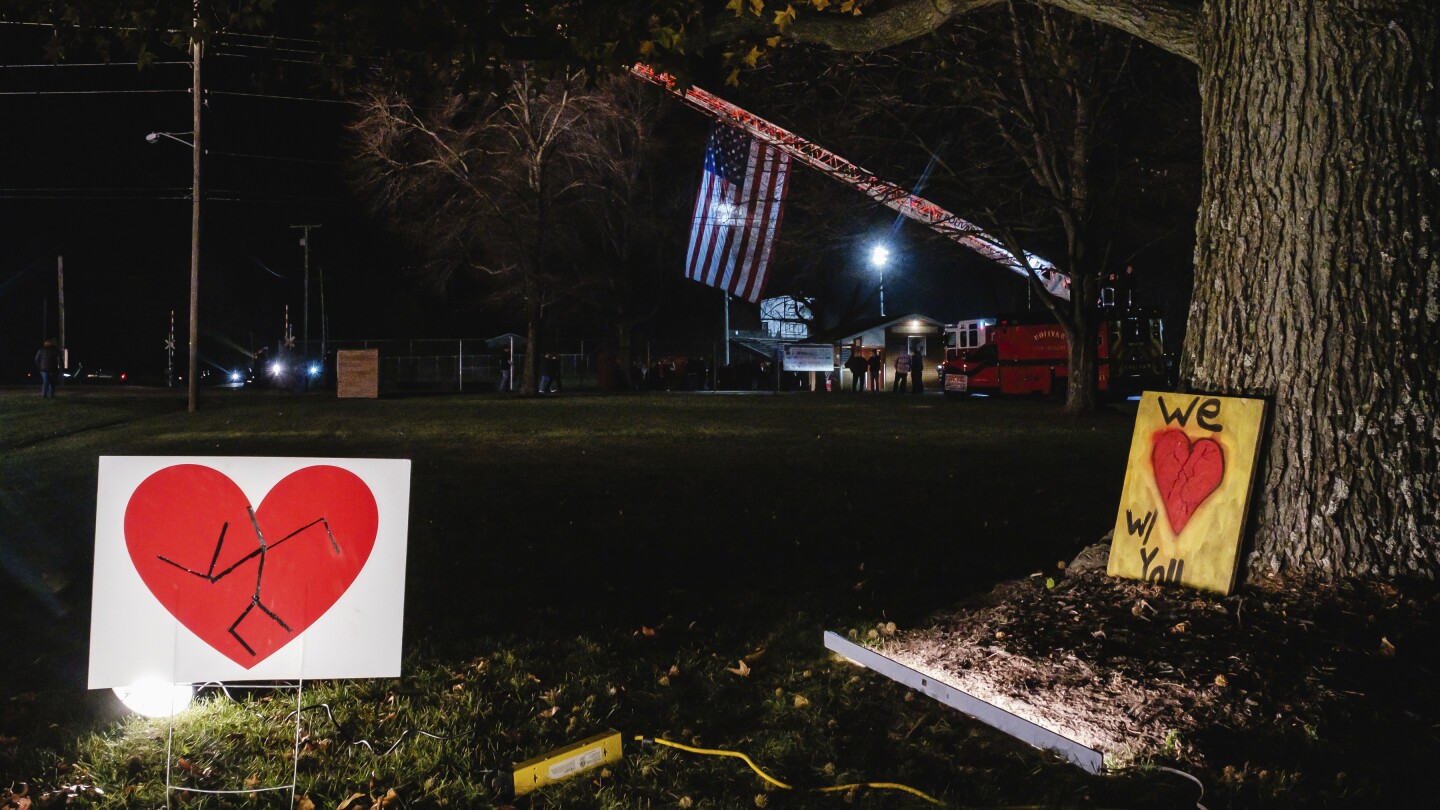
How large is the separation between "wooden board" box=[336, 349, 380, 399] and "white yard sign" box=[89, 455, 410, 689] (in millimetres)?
29836

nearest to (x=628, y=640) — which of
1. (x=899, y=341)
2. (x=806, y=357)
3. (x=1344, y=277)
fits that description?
(x=1344, y=277)

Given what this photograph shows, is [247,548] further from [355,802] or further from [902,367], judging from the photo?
[902,367]

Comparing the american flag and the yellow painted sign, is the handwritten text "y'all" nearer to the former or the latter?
the yellow painted sign

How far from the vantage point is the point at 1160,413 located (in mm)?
4727

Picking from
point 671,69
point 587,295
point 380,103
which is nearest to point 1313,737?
point 671,69

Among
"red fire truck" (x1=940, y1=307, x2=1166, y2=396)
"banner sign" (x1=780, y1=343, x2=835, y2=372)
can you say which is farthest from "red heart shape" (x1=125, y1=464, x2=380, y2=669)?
"banner sign" (x1=780, y1=343, x2=835, y2=372)

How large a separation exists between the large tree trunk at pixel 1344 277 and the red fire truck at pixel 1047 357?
28.2 metres

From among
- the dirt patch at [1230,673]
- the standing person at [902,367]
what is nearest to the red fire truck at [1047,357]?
the standing person at [902,367]

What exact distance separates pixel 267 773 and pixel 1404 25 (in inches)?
196

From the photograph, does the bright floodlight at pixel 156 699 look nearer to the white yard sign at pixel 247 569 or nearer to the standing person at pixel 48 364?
the white yard sign at pixel 247 569

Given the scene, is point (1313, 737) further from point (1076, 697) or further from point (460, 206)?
point (460, 206)

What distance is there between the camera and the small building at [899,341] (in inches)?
1828

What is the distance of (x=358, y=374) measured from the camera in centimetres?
3198

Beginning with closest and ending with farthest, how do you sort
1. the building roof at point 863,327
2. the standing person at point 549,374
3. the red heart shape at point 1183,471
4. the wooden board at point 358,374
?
the red heart shape at point 1183,471 < the wooden board at point 358,374 < the standing person at point 549,374 < the building roof at point 863,327
